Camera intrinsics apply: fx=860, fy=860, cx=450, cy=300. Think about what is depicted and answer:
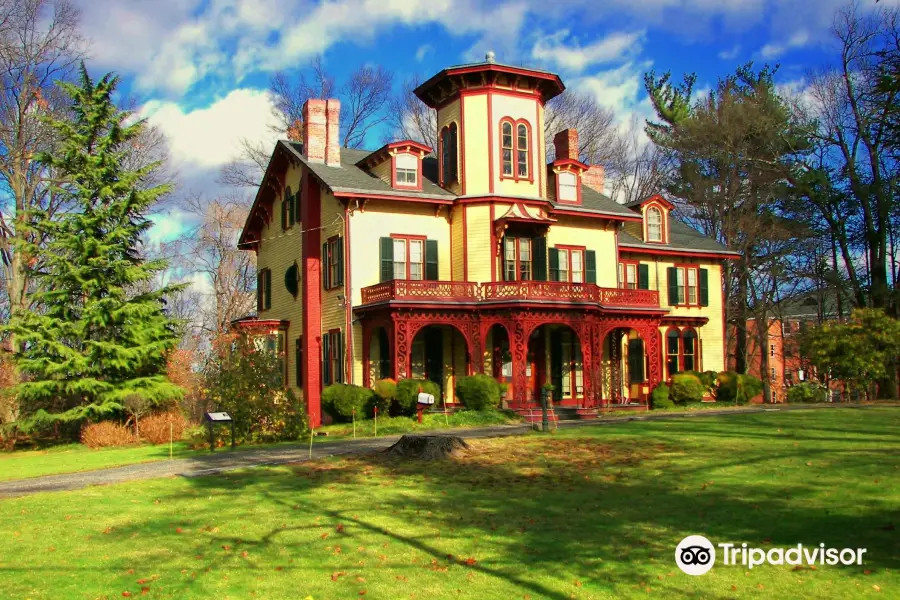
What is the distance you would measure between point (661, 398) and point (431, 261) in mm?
9729

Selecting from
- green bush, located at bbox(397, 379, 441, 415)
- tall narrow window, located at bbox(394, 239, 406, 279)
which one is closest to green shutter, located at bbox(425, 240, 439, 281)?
tall narrow window, located at bbox(394, 239, 406, 279)

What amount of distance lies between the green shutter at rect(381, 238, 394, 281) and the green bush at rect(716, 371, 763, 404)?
45.5 ft

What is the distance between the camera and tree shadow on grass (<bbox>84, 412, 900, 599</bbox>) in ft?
29.5

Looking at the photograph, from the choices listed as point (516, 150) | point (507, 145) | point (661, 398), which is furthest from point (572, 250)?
point (661, 398)

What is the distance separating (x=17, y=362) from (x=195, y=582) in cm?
2169

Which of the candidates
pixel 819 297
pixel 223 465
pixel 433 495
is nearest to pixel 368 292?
pixel 223 465

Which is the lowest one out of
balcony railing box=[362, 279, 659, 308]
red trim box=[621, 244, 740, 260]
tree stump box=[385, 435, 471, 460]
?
tree stump box=[385, 435, 471, 460]

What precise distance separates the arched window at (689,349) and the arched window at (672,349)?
0.28 meters

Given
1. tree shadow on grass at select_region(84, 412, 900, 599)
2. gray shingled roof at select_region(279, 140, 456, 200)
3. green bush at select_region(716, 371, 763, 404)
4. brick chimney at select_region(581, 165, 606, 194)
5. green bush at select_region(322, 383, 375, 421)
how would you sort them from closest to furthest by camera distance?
tree shadow on grass at select_region(84, 412, 900, 599) → green bush at select_region(322, 383, 375, 421) → gray shingled roof at select_region(279, 140, 456, 200) → green bush at select_region(716, 371, 763, 404) → brick chimney at select_region(581, 165, 606, 194)

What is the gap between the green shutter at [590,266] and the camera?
33.8 metres

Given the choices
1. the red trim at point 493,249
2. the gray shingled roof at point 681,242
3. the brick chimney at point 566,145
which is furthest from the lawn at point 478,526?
the brick chimney at point 566,145

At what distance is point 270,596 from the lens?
810cm

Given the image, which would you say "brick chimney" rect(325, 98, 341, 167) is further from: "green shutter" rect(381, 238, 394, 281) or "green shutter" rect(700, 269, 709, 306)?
"green shutter" rect(700, 269, 709, 306)

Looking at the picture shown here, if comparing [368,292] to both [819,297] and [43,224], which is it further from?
[819,297]
